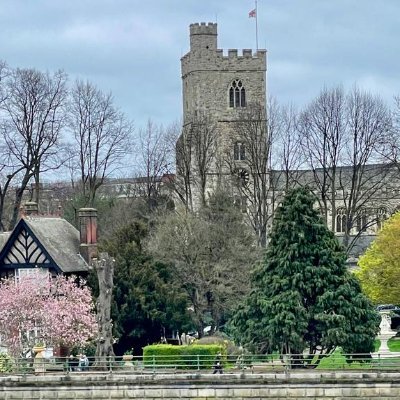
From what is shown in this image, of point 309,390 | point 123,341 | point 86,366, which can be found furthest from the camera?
point 123,341

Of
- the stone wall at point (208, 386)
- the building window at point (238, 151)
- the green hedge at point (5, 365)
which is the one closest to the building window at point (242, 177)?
the building window at point (238, 151)

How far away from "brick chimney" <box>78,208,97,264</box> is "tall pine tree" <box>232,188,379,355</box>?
10885mm

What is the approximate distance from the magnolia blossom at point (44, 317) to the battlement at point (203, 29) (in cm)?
5576

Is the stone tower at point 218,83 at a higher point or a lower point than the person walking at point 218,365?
higher

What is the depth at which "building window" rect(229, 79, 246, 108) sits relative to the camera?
3861 inches

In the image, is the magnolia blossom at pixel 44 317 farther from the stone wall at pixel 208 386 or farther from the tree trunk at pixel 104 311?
the stone wall at pixel 208 386

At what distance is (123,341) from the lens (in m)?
50.1

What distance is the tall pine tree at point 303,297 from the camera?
136 ft

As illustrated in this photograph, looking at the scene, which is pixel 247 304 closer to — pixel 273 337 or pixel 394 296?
pixel 273 337

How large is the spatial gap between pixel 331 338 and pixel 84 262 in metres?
15.6

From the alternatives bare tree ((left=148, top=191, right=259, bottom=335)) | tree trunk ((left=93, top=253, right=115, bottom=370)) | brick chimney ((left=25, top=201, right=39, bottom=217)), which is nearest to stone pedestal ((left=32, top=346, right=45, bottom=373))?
tree trunk ((left=93, top=253, right=115, bottom=370))

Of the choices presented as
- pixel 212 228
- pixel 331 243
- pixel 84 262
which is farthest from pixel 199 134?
pixel 331 243

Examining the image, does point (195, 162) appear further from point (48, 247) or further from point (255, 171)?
point (48, 247)

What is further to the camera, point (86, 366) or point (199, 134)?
point (199, 134)
